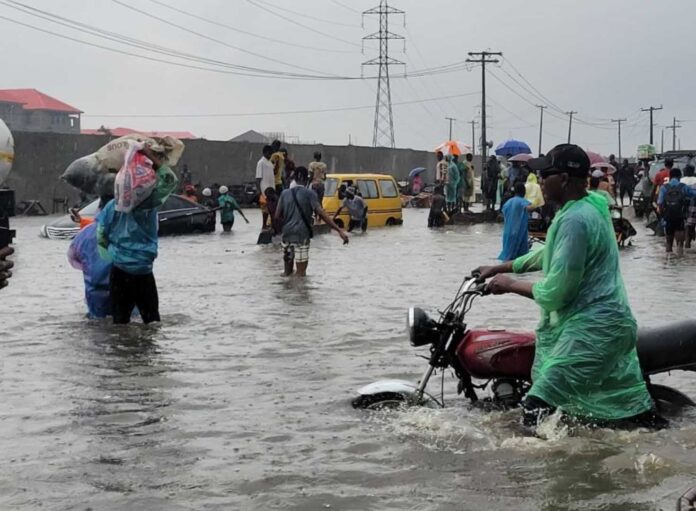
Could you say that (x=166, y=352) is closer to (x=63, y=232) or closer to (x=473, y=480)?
(x=473, y=480)

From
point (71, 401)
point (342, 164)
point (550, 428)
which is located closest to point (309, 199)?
point (71, 401)

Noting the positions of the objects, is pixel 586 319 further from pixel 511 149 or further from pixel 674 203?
pixel 511 149

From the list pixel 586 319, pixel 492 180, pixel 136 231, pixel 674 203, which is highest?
pixel 492 180

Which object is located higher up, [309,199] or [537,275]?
[309,199]

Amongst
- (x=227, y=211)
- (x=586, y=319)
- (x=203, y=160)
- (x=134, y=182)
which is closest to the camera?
(x=586, y=319)

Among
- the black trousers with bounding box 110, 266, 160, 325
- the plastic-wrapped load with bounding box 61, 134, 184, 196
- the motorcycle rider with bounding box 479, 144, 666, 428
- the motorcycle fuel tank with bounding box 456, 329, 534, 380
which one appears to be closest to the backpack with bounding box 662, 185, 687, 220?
the plastic-wrapped load with bounding box 61, 134, 184, 196

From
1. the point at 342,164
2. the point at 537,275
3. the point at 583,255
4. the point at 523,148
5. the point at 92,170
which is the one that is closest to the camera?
the point at 583,255

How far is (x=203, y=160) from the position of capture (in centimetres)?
4294

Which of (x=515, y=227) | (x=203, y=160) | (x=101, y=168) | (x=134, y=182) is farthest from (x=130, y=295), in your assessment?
(x=203, y=160)

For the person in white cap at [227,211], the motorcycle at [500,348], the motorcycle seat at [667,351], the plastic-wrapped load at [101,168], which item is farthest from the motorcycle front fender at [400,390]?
the person in white cap at [227,211]

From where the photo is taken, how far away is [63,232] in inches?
885

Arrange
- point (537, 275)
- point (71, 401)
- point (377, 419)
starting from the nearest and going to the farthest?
point (377, 419) → point (71, 401) → point (537, 275)

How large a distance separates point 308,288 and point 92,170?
4.26 meters

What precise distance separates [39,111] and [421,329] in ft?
326
